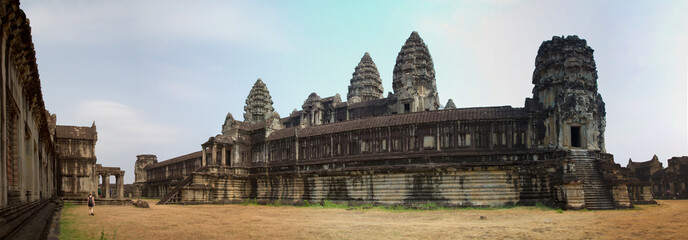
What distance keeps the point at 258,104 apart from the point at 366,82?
1771 cm

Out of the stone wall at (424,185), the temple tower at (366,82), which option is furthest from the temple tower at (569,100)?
the temple tower at (366,82)

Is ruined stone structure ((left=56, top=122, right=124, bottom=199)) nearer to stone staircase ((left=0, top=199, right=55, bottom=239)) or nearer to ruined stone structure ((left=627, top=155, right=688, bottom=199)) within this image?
stone staircase ((left=0, top=199, right=55, bottom=239))

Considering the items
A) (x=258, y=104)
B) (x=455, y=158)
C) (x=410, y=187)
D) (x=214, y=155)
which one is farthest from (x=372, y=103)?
(x=455, y=158)

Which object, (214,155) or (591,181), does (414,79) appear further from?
(591,181)

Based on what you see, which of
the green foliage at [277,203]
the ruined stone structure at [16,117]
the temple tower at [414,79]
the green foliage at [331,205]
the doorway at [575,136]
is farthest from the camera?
the temple tower at [414,79]

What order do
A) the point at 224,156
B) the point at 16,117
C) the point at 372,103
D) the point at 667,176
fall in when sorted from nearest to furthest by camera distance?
the point at 16,117, the point at 224,156, the point at 667,176, the point at 372,103

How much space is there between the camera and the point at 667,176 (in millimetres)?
57969

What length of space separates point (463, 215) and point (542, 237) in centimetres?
1065

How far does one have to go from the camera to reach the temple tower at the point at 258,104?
267 feet

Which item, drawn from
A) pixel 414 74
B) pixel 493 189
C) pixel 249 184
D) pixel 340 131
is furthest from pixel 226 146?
pixel 493 189

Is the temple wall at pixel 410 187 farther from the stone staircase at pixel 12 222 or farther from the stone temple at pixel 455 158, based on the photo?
the stone staircase at pixel 12 222

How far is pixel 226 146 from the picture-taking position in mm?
50625

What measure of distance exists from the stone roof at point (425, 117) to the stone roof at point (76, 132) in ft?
63.2

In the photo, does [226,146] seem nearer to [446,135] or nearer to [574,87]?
[446,135]
